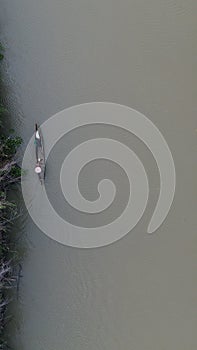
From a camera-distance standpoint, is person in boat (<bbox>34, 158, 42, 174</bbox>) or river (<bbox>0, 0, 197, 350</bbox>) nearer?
river (<bbox>0, 0, 197, 350</bbox>)

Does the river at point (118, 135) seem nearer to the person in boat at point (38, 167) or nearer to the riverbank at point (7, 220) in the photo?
the riverbank at point (7, 220)

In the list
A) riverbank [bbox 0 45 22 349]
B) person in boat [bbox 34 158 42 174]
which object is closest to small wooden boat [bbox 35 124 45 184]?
person in boat [bbox 34 158 42 174]

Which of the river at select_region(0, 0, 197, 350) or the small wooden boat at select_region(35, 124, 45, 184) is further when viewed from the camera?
the small wooden boat at select_region(35, 124, 45, 184)

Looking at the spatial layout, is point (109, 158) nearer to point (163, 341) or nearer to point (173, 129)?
point (173, 129)

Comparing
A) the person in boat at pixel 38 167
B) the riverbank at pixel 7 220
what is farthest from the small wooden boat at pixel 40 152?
the riverbank at pixel 7 220

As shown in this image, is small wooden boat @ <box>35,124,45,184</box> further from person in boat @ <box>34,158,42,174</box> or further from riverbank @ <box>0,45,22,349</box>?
riverbank @ <box>0,45,22,349</box>

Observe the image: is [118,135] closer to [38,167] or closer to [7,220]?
[38,167]

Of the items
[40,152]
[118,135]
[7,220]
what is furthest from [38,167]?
[118,135]

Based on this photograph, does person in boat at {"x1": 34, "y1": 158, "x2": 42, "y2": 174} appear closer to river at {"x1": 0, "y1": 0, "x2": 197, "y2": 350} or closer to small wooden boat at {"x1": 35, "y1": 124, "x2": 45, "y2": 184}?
small wooden boat at {"x1": 35, "y1": 124, "x2": 45, "y2": 184}
